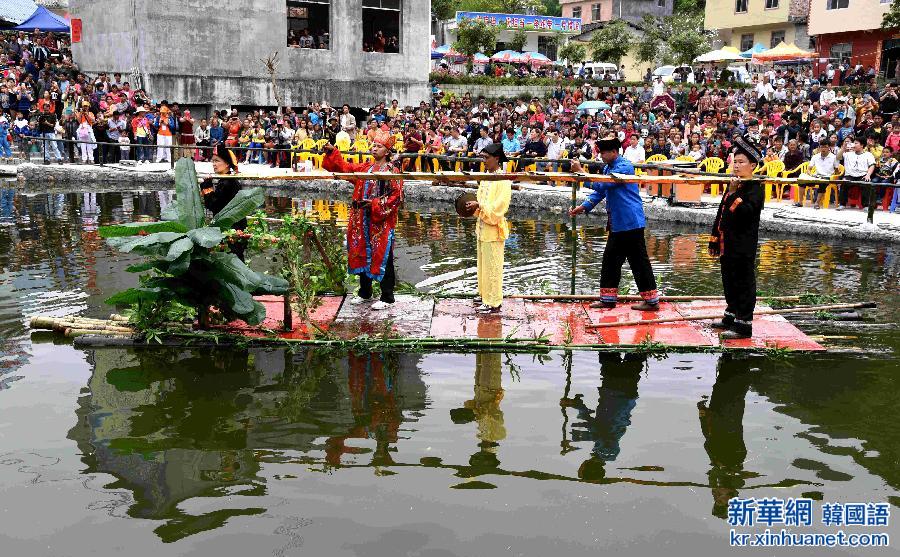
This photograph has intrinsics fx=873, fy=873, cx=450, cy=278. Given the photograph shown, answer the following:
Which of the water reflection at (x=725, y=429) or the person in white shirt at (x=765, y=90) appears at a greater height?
the person in white shirt at (x=765, y=90)

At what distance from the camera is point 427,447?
18.4 feet

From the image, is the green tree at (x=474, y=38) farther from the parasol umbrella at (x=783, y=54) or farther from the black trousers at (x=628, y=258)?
the black trousers at (x=628, y=258)

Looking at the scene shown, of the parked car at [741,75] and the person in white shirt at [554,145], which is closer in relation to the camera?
the person in white shirt at [554,145]

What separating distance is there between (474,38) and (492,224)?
35390 millimetres

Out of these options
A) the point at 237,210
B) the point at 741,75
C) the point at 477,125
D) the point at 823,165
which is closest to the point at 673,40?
the point at 741,75

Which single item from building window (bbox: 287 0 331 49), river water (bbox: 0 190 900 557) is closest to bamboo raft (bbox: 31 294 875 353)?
river water (bbox: 0 190 900 557)

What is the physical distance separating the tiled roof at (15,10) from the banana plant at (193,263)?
2828 centimetres

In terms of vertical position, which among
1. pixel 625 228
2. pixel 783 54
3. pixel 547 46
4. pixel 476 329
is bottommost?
pixel 476 329

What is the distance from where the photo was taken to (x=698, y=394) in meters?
6.54

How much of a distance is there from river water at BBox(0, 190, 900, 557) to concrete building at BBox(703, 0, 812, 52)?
128ft

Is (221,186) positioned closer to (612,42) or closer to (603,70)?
(603,70)

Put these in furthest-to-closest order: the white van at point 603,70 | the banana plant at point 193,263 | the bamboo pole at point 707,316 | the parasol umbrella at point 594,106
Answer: the white van at point 603,70 < the parasol umbrella at point 594,106 < the bamboo pole at point 707,316 < the banana plant at point 193,263

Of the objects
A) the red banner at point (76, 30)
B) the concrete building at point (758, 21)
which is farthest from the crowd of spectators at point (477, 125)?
the concrete building at point (758, 21)

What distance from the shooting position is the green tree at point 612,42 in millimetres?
44219
